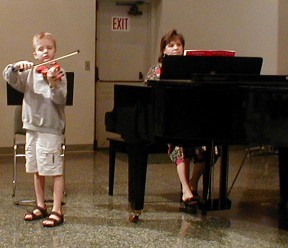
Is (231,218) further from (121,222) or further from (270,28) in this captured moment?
(270,28)

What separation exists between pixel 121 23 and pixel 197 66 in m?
3.66

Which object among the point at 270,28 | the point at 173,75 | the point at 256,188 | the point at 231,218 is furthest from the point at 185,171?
the point at 270,28

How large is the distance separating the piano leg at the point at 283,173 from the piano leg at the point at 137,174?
1113mm

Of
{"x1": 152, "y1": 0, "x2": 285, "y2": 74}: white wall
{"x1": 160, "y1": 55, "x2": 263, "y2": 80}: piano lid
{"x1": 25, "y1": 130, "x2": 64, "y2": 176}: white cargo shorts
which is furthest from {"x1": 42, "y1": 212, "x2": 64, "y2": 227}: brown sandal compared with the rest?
{"x1": 152, "y1": 0, "x2": 285, "y2": 74}: white wall

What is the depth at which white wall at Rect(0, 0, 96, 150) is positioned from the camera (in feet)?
20.0

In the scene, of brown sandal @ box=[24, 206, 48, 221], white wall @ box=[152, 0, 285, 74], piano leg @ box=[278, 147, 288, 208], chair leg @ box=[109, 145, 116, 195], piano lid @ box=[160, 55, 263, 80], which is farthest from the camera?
white wall @ box=[152, 0, 285, 74]

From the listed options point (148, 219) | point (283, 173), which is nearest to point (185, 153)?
point (148, 219)

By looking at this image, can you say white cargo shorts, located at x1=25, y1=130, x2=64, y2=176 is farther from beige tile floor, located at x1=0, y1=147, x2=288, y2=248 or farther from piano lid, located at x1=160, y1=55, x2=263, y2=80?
Result: piano lid, located at x1=160, y1=55, x2=263, y2=80

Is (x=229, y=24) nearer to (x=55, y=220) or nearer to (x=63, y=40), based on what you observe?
(x=63, y=40)

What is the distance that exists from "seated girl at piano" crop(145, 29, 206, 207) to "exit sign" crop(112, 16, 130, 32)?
2937 mm

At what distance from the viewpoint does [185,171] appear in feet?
12.4

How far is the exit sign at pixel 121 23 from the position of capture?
6.73m

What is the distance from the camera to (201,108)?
3035 mm

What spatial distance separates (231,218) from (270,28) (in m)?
4.00
